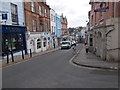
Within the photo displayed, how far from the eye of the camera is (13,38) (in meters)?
20.1

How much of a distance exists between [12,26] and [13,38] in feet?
5.61

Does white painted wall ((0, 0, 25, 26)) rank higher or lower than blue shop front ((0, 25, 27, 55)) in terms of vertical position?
higher

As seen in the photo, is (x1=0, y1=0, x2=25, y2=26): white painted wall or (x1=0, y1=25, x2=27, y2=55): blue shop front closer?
(x1=0, y1=0, x2=25, y2=26): white painted wall

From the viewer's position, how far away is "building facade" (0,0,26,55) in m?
17.5

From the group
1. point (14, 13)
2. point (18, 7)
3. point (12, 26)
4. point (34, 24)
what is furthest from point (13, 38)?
point (34, 24)

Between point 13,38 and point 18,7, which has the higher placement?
point 18,7

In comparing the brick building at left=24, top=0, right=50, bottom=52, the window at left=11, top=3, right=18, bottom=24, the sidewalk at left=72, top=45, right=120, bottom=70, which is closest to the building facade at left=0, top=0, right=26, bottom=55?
the window at left=11, top=3, right=18, bottom=24

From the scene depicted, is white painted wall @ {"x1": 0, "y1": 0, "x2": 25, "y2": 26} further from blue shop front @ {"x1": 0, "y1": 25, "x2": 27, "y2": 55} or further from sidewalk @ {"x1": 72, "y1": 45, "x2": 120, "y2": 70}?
sidewalk @ {"x1": 72, "y1": 45, "x2": 120, "y2": 70}

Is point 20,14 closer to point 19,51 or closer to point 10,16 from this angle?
point 10,16

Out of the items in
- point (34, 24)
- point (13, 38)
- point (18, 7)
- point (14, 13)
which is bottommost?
point (13, 38)

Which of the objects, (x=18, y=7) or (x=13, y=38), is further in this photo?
(x=18, y=7)

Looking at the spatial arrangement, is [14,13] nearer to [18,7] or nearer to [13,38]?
[18,7]

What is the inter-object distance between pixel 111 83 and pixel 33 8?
74.9 ft

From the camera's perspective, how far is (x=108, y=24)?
13.1m
